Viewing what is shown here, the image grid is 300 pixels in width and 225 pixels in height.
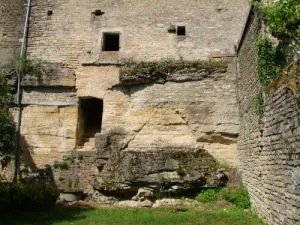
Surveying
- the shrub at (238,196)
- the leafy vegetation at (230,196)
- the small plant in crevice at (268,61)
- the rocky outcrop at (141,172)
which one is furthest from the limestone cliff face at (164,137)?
the small plant in crevice at (268,61)

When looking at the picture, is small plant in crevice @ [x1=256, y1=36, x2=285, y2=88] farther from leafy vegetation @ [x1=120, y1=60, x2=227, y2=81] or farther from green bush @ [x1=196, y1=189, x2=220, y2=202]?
leafy vegetation @ [x1=120, y1=60, x2=227, y2=81]

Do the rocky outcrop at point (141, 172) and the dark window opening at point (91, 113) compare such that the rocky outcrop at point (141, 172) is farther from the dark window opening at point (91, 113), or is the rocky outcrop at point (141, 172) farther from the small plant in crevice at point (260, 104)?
the small plant in crevice at point (260, 104)

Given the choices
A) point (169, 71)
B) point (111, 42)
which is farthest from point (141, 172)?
point (111, 42)

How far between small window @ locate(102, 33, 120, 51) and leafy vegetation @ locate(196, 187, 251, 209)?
23.3 feet

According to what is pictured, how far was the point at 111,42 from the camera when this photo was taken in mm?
15594

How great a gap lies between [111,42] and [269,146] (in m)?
9.77

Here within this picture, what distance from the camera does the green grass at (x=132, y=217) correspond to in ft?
27.7

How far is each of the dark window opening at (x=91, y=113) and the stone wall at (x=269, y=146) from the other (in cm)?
612

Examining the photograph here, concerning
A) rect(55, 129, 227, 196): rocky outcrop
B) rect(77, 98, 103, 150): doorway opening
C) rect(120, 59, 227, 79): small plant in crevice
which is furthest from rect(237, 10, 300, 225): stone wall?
rect(77, 98, 103, 150): doorway opening

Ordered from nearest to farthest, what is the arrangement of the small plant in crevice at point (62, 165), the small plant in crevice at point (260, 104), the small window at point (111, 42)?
the small plant in crevice at point (260, 104), the small plant in crevice at point (62, 165), the small window at point (111, 42)

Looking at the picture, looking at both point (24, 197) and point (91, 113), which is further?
Result: point (91, 113)

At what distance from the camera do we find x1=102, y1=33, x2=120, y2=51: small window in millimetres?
14828

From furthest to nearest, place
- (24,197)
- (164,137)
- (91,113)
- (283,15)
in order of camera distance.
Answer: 1. (91,113)
2. (164,137)
3. (24,197)
4. (283,15)

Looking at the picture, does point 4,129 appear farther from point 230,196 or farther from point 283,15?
point 283,15
